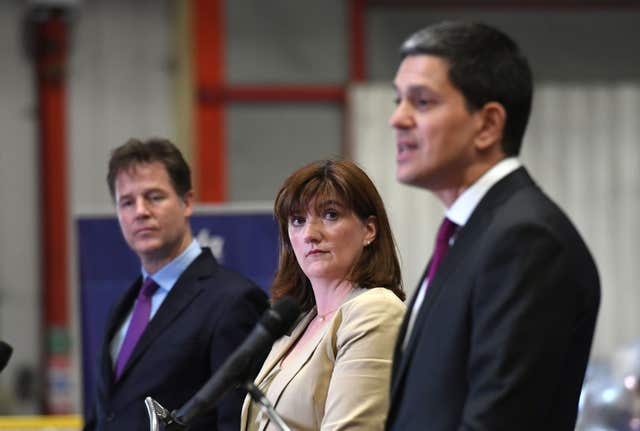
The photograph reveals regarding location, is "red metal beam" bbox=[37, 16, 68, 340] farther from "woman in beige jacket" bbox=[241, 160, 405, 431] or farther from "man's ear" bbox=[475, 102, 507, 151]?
"man's ear" bbox=[475, 102, 507, 151]

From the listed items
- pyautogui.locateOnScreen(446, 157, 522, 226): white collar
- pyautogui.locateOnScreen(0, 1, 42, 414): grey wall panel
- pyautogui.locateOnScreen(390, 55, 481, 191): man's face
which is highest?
pyautogui.locateOnScreen(390, 55, 481, 191): man's face

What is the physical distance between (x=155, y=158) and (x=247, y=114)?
519 cm

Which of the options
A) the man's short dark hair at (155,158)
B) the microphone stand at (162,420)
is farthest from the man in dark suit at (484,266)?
the man's short dark hair at (155,158)

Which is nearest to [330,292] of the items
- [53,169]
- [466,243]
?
[466,243]

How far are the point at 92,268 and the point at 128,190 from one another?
1363mm

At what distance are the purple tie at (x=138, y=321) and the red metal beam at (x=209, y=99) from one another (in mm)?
5087

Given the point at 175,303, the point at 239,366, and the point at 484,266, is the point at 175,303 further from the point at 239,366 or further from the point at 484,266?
the point at 484,266

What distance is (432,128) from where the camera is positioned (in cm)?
188

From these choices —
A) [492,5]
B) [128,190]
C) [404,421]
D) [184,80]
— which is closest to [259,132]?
[184,80]

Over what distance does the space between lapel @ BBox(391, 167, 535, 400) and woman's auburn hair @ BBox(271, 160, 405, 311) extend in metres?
0.67

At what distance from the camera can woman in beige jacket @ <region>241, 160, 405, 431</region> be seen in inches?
95.3

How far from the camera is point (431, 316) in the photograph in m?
1.90

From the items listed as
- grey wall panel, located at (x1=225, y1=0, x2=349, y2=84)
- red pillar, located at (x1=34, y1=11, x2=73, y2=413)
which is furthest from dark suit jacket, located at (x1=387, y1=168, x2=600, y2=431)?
grey wall panel, located at (x1=225, y1=0, x2=349, y2=84)

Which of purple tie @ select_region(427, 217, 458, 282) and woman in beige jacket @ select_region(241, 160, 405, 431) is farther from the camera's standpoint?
woman in beige jacket @ select_region(241, 160, 405, 431)
